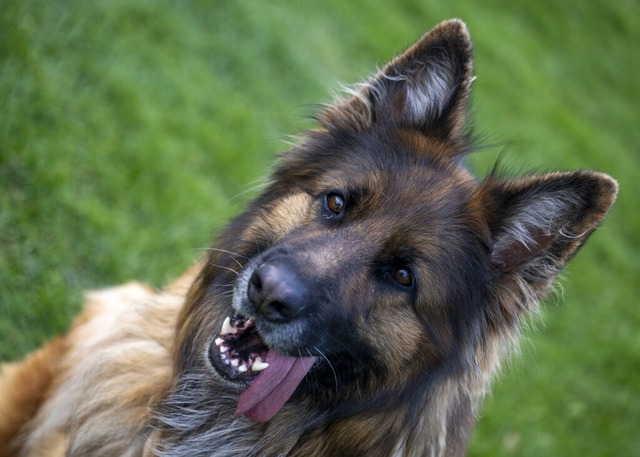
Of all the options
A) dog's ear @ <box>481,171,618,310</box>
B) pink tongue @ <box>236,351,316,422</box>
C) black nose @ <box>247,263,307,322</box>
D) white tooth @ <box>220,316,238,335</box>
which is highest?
dog's ear @ <box>481,171,618,310</box>

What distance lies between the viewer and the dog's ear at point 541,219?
2.96m

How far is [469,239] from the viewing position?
3.32 meters

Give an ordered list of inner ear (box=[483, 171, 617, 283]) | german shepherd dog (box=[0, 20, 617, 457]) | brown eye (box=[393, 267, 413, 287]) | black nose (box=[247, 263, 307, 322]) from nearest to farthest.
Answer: black nose (box=[247, 263, 307, 322]) → inner ear (box=[483, 171, 617, 283]) → german shepherd dog (box=[0, 20, 617, 457]) → brown eye (box=[393, 267, 413, 287])

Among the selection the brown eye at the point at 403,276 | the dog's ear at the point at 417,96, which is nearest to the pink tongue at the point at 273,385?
the brown eye at the point at 403,276

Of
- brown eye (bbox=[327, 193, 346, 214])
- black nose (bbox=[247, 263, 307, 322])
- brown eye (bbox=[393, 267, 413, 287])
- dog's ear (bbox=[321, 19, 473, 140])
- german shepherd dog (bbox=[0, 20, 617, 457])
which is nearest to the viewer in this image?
black nose (bbox=[247, 263, 307, 322])

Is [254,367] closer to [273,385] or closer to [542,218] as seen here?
[273,385]

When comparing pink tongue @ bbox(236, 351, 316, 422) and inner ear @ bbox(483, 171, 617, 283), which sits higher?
inner ear @ bbox(483, 171, 617, 283)

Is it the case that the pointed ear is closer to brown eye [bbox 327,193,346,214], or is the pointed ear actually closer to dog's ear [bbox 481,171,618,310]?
dog's ear [bbox 481,171,618,310]

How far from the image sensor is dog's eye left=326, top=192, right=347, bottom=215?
3.33 meters

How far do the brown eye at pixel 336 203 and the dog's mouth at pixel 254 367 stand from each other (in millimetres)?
671

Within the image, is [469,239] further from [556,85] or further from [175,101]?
[556,85]

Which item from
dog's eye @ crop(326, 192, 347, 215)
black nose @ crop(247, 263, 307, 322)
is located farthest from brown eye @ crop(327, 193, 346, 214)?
black nose @ crop(247, 263, 307, 322)

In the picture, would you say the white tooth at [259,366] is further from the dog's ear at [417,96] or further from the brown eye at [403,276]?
the dog's ear at [417,96]

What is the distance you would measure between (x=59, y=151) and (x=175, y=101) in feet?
5.65
